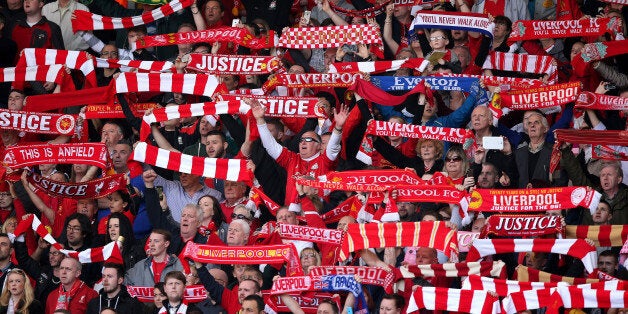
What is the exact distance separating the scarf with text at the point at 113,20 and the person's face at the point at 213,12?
12.1 inches

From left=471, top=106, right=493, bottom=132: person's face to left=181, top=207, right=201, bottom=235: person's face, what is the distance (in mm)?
2792

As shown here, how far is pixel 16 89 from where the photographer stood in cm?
1836

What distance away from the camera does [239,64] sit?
58.1ft

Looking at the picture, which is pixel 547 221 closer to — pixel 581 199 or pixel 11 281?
pixel 581 199

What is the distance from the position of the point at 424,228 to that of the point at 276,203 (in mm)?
2117

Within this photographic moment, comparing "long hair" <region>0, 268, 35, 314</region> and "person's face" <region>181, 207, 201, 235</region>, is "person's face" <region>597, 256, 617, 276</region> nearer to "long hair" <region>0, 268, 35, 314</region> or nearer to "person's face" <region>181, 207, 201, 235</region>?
"person's face" <region>181, 207, 201, 235</region>

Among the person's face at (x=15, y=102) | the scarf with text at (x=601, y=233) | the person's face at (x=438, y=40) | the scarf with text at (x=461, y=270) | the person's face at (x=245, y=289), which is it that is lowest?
the person's face at (x=245, y=289)

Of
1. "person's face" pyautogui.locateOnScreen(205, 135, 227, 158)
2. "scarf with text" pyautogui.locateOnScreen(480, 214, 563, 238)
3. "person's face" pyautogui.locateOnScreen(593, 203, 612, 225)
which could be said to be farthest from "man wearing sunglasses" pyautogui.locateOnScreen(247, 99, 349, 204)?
"person's face" pyautogui.locateOnScreen(593, 203, 612, 225)

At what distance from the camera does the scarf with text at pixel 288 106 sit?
55.6 ft

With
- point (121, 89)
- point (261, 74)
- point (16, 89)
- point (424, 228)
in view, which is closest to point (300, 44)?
point (261, 74)

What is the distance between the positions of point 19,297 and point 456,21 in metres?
5.52

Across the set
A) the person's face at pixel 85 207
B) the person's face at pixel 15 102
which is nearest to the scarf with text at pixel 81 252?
the person's face at pixel 85 207

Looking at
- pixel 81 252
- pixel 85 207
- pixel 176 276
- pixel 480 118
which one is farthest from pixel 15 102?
pixel 480 118

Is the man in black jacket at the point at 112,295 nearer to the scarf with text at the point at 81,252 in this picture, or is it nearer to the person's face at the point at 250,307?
the scarf with text at the point at 81,252
